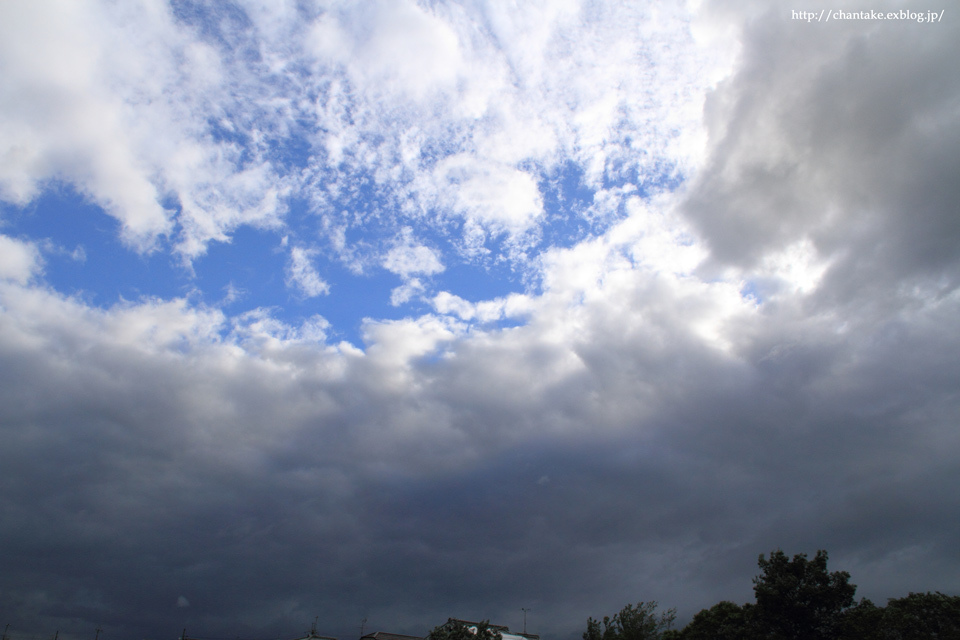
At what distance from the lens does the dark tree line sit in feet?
164

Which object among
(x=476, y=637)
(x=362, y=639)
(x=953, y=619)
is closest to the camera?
(x=953, y=619)

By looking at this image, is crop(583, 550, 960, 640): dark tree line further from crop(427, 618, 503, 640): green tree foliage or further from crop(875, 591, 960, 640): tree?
Result: crop(427, 618, 503, 640): green tree foliage

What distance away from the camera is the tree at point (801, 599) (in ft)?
178

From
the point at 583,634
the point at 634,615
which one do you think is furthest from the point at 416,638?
the point at 634,615

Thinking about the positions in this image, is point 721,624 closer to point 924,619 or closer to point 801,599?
point 801,599

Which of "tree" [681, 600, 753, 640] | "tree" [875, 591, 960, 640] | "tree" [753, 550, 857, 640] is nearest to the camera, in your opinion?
"tree" [875, 591, 960, 640]

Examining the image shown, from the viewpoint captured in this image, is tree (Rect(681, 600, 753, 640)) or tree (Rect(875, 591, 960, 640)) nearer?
tree (Rect(875, 591, 960, 640))

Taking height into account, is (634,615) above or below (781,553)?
below

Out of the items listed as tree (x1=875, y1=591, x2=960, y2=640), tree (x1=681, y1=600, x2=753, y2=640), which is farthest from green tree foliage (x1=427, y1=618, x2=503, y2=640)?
tree (x1=875, y1=591, x2=960, y2=640)

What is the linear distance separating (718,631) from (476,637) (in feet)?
89.9

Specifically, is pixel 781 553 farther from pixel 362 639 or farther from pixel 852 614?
pixel 362 639

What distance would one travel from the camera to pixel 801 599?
5497 centimetres

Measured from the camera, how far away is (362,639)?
96.5 metres

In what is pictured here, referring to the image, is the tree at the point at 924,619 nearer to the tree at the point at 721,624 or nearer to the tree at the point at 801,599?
the tree at the point at 801,599
